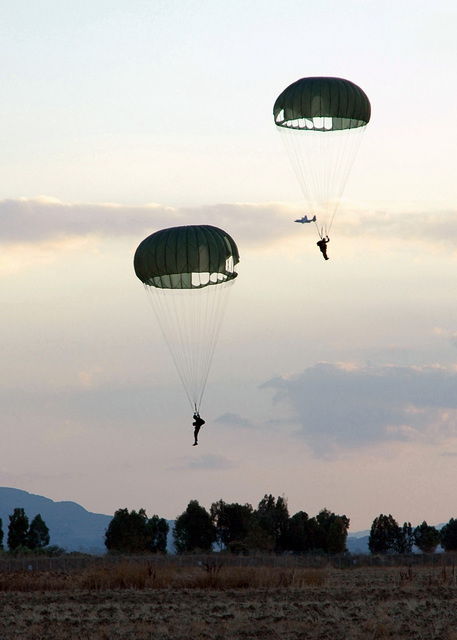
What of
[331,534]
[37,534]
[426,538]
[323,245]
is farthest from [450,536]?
[323,245]


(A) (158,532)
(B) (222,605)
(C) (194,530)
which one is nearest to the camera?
(B) (222,605)

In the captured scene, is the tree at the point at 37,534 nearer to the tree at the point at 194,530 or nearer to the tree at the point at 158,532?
the tree at the point at 158,532

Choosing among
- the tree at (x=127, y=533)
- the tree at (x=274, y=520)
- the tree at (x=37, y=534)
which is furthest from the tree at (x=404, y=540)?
the tree at (x=37, y=534)

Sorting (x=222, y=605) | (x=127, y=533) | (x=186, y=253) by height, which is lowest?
(x=222, y=605)

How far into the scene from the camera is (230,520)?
11675cm

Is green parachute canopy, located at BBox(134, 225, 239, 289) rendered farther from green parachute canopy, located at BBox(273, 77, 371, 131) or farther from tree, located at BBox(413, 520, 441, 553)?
tree, located at BBox(413, 520, 441, 553)

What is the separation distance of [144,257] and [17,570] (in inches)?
723

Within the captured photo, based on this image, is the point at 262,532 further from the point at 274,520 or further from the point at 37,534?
the point at 37,534

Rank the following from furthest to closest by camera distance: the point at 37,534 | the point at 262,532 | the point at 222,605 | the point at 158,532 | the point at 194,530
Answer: the point at 158,532 → the point at 37,534 → the point at 194,530 → the point at 262,532 → the point at 222,605

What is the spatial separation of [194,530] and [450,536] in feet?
100

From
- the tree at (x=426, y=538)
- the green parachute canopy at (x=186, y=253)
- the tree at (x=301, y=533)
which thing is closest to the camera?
the green parachute canopy at (x=186, y=253)

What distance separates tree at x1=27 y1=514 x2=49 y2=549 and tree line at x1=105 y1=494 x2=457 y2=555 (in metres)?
9.63

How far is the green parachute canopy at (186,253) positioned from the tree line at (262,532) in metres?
58.4

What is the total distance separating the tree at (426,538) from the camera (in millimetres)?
115756
